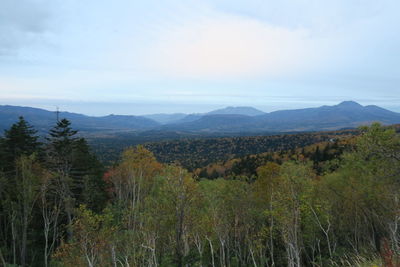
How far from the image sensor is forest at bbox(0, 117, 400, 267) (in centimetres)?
1650

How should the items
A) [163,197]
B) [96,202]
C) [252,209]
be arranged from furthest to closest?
[96,202] < [252,209] < [163,197]

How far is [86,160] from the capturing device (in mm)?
36500

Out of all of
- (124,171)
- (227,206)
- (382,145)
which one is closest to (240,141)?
(124,171)

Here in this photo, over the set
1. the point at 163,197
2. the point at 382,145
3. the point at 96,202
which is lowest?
the point at 96,202

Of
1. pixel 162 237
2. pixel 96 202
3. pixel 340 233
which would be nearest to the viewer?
pixel 162 237

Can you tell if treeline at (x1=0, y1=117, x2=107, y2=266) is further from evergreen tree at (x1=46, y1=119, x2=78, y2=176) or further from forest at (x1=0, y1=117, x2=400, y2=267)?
forest at (x1=0, y1=117, x2=400, y2=267)

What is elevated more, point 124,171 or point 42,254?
point 124,171

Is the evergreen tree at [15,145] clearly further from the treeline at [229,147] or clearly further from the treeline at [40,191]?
the treeline at [229,147]

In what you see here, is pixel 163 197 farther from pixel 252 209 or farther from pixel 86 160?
pixel 86 160

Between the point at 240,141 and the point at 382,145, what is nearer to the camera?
the point at 382,145

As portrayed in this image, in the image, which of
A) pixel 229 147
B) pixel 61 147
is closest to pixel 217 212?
pixel 61 147

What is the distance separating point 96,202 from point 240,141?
4881 inches

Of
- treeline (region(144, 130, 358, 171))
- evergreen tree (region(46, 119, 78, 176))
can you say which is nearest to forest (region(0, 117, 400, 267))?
evergreen tree (region(46, 119, 78, 176))

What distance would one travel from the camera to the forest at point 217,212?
16500 millimetres
